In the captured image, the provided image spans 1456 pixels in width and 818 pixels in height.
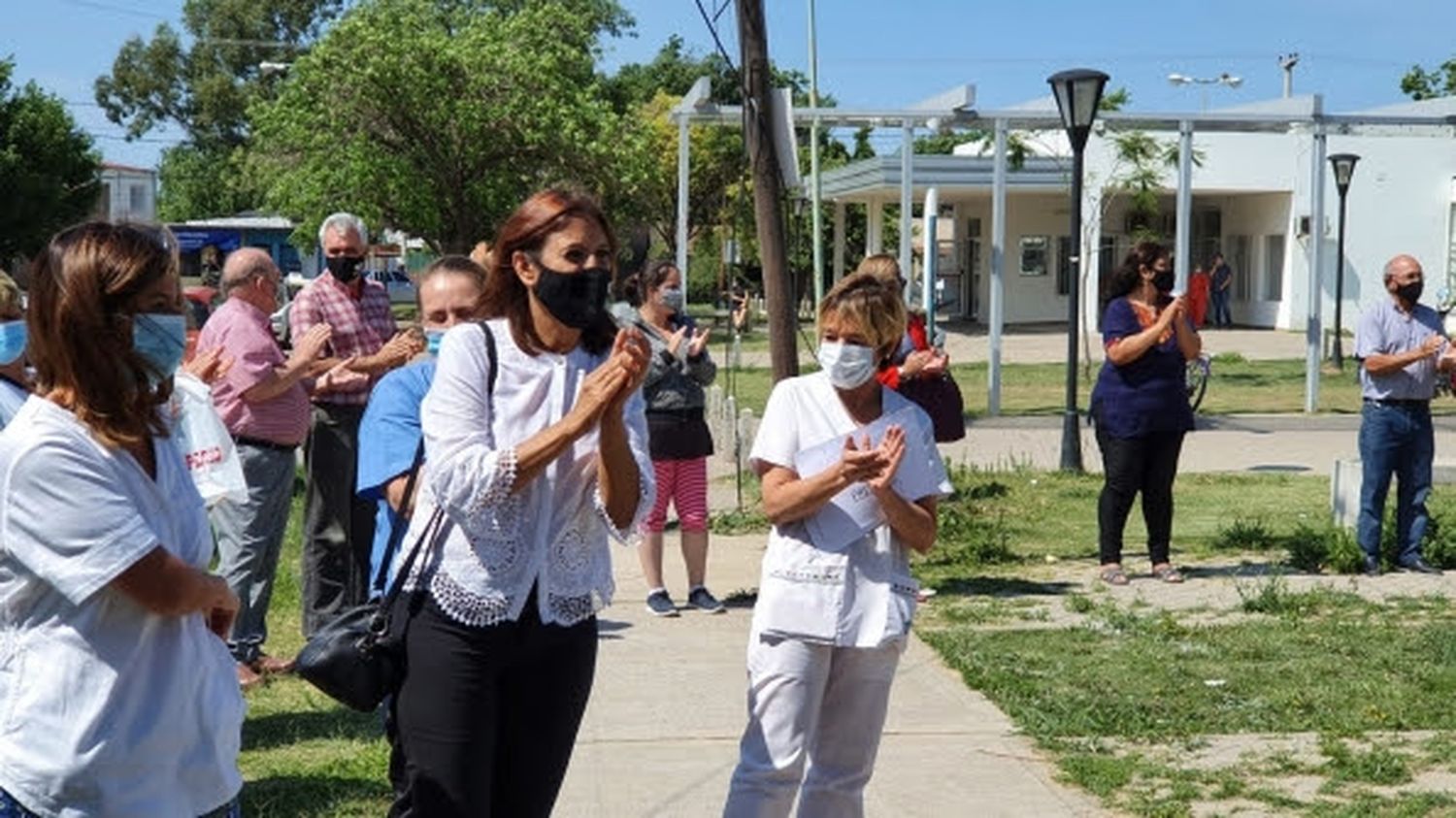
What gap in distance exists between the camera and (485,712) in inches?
163

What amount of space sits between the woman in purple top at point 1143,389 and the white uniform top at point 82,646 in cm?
747

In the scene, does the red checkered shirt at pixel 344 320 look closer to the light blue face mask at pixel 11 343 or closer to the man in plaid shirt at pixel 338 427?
the man in plaid shirt at pixel 338 427

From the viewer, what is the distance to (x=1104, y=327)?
34.3 ft

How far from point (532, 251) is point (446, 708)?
100 centimetres

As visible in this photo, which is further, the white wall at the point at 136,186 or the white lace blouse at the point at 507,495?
the white wall at the point at 136,186

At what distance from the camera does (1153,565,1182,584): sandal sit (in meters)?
10.8

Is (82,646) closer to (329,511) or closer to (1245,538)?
(329,511)

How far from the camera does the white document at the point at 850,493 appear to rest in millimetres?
5293

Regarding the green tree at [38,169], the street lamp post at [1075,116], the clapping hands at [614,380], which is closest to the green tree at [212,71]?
the green tree at [38,169]

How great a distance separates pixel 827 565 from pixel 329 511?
4047mm

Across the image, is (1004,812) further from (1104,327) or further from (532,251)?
(1104,327)

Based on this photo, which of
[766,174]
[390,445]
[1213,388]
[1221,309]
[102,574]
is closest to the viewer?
[102,574]

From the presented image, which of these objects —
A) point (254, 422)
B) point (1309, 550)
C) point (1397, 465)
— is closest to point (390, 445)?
point (254, 422)

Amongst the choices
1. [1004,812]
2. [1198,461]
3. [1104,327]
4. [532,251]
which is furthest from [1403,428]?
[532,251]
